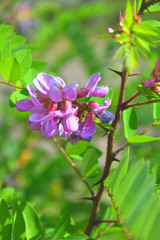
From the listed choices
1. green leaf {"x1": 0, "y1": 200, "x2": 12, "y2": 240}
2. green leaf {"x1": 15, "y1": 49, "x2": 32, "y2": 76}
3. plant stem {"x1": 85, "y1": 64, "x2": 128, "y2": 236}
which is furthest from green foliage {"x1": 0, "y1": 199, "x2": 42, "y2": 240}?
green leaf {"x1": 15, "y1": 49, "x2": 32, "y2": 76}

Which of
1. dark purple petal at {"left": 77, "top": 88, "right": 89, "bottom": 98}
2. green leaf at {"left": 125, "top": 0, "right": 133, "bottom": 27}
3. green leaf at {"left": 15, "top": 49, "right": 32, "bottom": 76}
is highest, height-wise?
green leaf at {"left": 125, "top": 0, "right": 133, "bottom": 27}

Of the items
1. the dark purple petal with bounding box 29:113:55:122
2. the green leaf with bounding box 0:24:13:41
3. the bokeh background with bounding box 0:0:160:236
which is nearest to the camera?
the dark purple petal with bounding box 29:113:55:122

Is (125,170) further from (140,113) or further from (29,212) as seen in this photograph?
(140,113)

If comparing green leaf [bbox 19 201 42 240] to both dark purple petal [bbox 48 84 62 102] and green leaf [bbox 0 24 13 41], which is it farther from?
green leaf [bbox 0 24 13 41]

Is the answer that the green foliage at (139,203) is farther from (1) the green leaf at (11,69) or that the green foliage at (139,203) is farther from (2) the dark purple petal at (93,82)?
(1) the green leaf at (11,69)

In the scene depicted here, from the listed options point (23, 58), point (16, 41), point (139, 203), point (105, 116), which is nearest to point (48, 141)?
point (16, 41)

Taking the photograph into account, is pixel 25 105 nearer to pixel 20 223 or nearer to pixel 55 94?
pixel 55 94

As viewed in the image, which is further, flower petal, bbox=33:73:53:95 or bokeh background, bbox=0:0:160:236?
bokeh background, bbox=0:0:160:236
